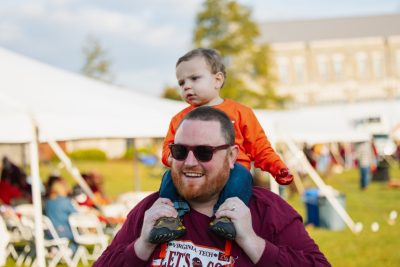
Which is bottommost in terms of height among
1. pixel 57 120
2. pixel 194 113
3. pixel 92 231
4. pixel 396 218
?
pixel 396 218

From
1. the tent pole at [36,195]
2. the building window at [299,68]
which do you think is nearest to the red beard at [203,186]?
the tent pole at [36,195]

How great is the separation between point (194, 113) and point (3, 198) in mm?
9864

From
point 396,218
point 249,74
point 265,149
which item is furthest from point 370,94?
point 265,149

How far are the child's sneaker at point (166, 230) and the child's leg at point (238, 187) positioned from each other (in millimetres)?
163

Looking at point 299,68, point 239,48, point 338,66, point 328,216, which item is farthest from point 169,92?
point 328,216

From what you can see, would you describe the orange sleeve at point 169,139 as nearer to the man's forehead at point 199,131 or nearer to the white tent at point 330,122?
the man's forehead at point 199,131

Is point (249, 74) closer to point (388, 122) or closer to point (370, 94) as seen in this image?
point (388, 122)

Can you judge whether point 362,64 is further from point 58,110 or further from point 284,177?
point 284,177

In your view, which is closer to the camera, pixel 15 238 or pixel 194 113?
pixel 194 113

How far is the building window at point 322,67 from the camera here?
7544 cm

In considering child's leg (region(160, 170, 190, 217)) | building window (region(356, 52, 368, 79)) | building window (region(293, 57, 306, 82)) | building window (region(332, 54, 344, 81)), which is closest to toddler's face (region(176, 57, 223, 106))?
child's leg (region(160, 170, 190, 217))

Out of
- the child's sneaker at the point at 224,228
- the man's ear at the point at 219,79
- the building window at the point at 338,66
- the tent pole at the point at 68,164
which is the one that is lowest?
the building window at the point at 338,66

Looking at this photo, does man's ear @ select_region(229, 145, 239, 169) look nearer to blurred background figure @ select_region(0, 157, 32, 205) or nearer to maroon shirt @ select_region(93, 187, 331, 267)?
maroon shirt @ select_region(93, 187, 331, 267)

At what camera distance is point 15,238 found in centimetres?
1016
